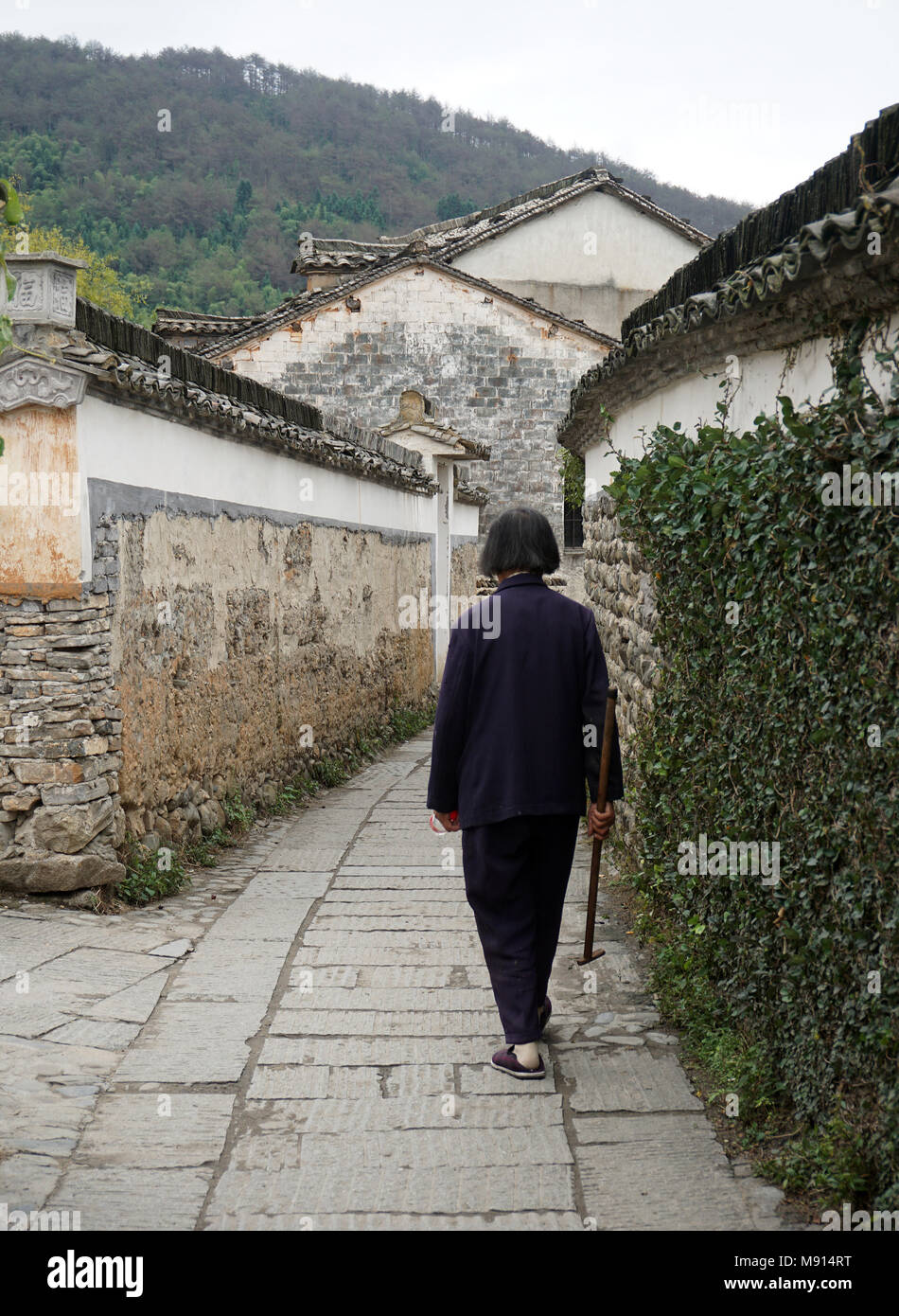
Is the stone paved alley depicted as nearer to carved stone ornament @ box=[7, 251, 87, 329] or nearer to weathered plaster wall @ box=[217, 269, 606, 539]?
carved stone ornament @ box=[7, 251, 87, 329]

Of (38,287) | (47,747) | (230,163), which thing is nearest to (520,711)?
(47,747)

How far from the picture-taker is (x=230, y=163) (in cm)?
5369

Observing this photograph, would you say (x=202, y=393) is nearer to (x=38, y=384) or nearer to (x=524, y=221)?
(x=38, y=384)

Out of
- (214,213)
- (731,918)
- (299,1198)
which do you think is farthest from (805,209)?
(214,213)

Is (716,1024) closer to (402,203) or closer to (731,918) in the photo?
(731,918)

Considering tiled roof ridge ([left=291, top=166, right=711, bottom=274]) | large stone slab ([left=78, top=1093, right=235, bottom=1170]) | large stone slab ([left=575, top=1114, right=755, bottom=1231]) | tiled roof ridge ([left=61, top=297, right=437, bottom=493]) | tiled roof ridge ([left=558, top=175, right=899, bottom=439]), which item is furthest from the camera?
tiled roof ridge ([left=291, top=166, right=711, bottom=274])

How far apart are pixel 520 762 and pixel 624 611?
120 inches

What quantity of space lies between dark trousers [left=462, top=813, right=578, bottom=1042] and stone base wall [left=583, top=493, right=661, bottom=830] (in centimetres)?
154

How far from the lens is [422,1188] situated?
313 cm

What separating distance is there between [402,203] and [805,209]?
2047 inches

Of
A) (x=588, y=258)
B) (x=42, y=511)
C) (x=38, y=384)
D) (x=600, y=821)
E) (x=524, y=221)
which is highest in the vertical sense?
(x=524, y=221)

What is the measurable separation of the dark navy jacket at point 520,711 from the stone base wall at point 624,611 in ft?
Answer: 4.40

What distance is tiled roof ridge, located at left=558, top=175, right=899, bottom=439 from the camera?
259 cm

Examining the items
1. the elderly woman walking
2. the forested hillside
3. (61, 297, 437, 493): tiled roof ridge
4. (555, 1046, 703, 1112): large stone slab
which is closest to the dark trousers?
the elderly woman walking
